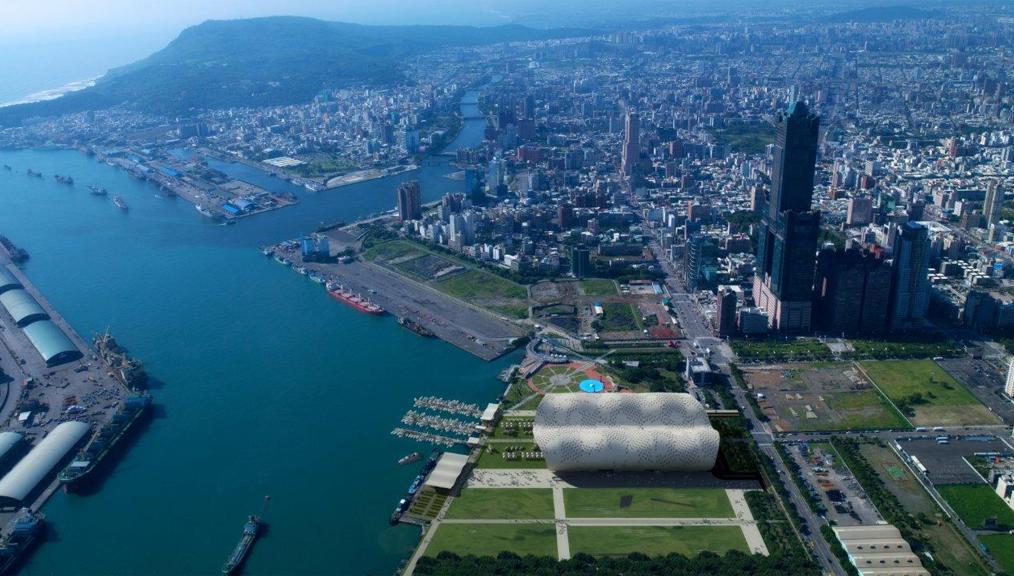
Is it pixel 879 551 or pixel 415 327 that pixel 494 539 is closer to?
pixel 879 551

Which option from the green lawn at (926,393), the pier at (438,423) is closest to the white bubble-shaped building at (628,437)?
the pier at (438,423)

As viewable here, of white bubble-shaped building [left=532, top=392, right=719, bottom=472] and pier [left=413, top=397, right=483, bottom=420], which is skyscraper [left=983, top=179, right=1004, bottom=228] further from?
pier [left=413, top=397, right=483, bottom=420]

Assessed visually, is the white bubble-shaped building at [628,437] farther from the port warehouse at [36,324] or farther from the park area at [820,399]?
the port warehouse at [36,324]

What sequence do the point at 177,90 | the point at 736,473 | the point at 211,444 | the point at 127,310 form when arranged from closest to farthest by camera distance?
the point at 736,473 < the point at 211,444 < the point at 127,310 < the point at 177,90

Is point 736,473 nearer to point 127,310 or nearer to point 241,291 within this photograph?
point 241,291

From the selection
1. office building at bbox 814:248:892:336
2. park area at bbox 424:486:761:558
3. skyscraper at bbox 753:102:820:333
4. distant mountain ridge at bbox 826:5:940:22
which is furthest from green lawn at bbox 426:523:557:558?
distant mountain ridge at bbox 826:5:940:22

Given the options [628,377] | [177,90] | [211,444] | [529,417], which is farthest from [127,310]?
[177,90]
